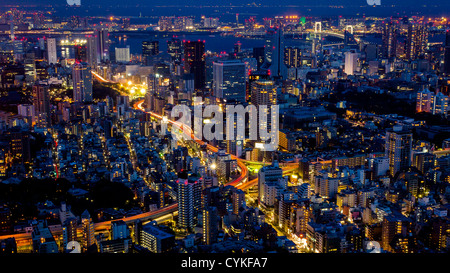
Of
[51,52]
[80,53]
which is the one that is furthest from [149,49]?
[51,52]

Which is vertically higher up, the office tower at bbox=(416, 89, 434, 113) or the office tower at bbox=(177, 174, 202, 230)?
the office tower at bbox=(416, 89, 434, 113)

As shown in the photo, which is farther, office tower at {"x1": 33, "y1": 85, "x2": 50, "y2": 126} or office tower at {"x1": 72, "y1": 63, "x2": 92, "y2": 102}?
office tower at {"x1": 72, "y1": 63, "x2": 92, "y2": 102}

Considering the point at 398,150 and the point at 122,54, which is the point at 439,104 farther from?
the point at 122,54

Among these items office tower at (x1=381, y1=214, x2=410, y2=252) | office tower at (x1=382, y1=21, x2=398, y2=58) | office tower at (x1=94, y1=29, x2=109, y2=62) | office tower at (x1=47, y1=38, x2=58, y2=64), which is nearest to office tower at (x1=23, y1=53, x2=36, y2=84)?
office tower at (x1=47, y1=38, x2=58, y2=64)

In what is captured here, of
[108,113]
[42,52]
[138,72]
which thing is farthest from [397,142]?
[42,52]

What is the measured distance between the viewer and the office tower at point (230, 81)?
1153cm

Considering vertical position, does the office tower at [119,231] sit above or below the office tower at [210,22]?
below

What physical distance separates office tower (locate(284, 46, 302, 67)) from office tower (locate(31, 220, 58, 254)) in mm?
12762

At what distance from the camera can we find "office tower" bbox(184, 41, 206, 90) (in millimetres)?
13320

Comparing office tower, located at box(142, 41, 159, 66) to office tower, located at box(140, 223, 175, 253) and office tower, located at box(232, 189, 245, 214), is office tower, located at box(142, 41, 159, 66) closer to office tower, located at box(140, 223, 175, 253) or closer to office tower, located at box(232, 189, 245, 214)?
office tower, located at box(232, 189, 245, 214)

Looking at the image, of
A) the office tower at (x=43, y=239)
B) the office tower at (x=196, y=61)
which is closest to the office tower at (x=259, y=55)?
the office tower at (x=196, y=61)

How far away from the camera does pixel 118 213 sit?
498 cm

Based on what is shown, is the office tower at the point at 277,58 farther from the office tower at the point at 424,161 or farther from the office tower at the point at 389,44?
the office tower at the point at 424,161

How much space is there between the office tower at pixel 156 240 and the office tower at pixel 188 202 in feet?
1.88
